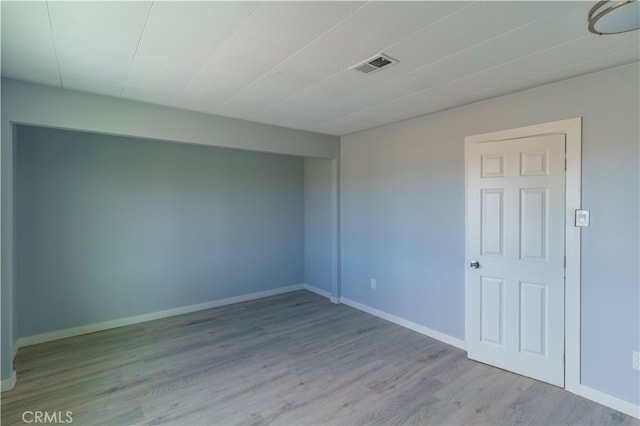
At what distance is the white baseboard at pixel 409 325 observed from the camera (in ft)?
11.3

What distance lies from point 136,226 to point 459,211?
3.91 metres

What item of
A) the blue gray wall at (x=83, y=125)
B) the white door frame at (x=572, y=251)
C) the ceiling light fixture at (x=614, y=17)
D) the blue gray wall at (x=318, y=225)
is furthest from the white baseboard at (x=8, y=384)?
the white door frame at (x=572, y=251)

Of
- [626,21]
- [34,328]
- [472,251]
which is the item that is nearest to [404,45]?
[626,21]

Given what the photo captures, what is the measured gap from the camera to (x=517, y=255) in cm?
288

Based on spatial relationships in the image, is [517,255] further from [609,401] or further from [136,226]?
[136,226]

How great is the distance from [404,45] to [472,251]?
2.12 meters

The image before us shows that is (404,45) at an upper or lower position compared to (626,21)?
upper

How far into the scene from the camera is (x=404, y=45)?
2.01m

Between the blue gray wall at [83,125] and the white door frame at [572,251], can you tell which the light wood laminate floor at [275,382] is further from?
the blue gray wall at [83,125]

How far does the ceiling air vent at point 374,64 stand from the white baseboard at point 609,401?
9.66 feet

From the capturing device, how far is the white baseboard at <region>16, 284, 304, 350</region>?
352 cm

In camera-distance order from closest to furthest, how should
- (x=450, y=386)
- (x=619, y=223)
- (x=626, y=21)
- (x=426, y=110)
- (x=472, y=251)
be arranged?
(x=626, y=21) → (x=619, y=223) → (x=450, y=386) → (x=472, y=251) → (x=426, y=110)

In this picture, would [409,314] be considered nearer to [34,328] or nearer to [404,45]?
[404,45]
